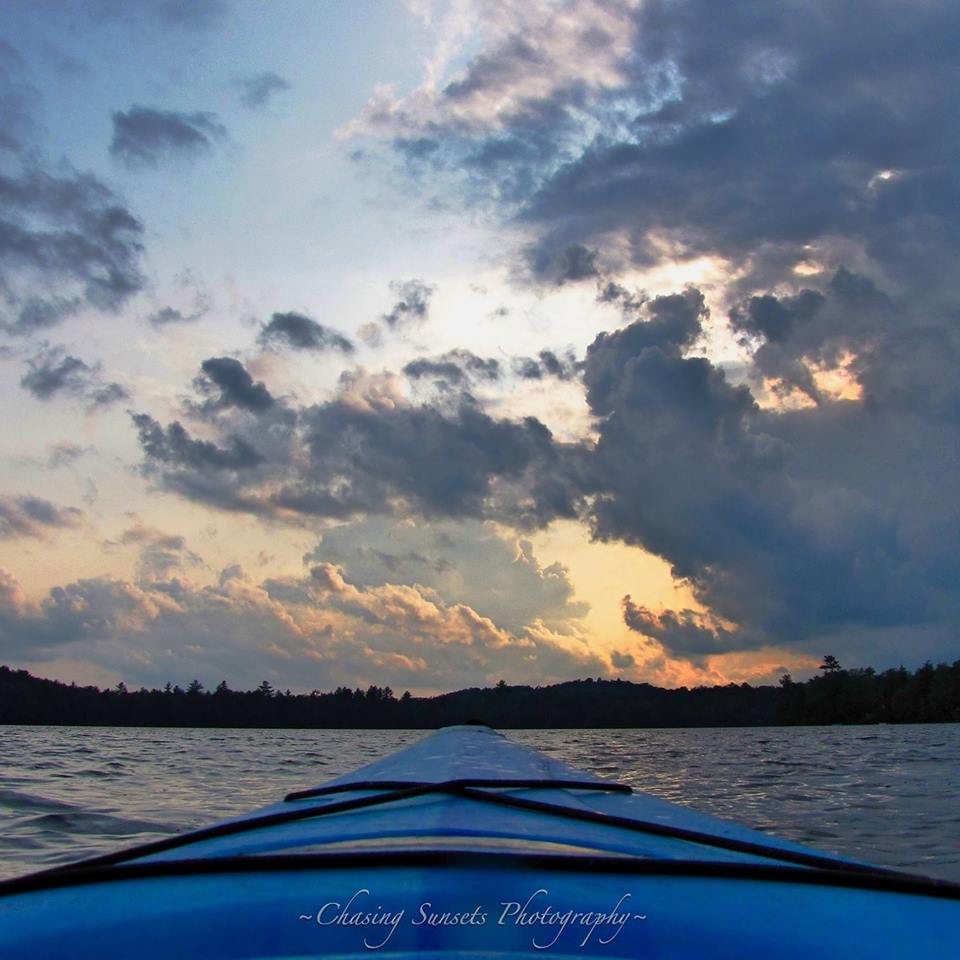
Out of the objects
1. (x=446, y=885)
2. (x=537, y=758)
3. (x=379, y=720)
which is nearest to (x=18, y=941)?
(x=446, y=885)

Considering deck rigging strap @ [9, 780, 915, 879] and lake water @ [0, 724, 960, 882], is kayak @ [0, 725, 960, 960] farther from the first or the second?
lake water @ [0, 724, 960, 882]

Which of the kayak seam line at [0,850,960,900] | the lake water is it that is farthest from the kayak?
the lake water

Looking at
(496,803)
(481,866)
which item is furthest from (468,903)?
(496,803)

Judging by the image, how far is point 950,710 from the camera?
385 ft

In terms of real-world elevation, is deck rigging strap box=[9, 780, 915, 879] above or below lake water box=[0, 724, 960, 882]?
above

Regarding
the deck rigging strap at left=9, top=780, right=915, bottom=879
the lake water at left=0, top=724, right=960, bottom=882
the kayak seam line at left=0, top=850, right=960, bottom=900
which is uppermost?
the kayak seam line at left=0, top=850, right=960, bottom=900

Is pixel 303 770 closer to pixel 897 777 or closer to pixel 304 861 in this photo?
pixel 897 777

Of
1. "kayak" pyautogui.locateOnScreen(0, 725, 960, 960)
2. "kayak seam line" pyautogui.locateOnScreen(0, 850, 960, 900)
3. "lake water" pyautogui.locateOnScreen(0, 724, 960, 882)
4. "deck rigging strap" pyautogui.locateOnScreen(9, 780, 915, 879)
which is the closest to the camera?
"kayak" pyautogui.locateOnScreen(0, 725, 960, 960)

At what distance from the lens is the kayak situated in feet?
6.01

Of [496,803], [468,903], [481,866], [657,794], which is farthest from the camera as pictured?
[657,794]

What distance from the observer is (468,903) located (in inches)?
75.9

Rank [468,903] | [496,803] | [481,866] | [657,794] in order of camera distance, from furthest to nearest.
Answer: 1. [657,794]
2. [496,803]
3. [481,866]
4. [468,903]

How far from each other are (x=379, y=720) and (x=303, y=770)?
420 ft

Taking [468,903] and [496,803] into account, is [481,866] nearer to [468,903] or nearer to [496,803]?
[468,903]
